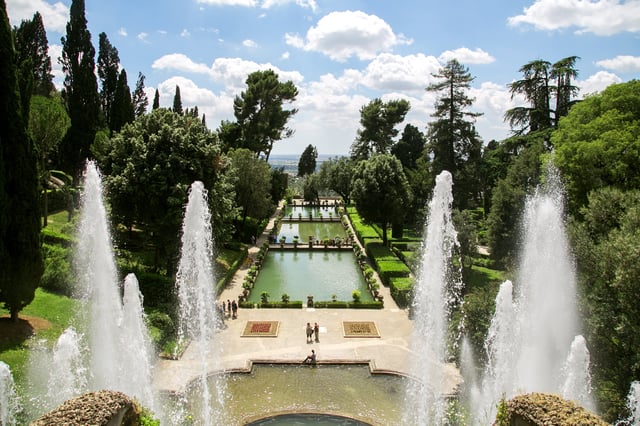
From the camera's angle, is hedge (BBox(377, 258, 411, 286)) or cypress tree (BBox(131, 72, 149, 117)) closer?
hedge (BBox(377, 258, 411, 286))

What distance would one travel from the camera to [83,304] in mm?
18500

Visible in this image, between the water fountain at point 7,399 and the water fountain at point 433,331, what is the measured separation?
9.88 metres

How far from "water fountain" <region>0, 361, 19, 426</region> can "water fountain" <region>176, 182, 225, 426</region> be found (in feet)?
14.7

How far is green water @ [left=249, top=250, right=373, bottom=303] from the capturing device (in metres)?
25.2

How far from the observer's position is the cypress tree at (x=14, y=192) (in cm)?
1449

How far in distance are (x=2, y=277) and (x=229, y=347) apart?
7949 millimetres

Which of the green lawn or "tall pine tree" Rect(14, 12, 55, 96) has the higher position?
"tall pine tree" Rect(14, 12, 55, 96)

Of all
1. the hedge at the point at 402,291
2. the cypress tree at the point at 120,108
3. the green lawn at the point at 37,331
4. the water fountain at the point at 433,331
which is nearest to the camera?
the green lawn at the point at 37,331

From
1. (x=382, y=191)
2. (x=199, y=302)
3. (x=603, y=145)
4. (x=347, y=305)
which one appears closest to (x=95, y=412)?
(x=199, y=302)

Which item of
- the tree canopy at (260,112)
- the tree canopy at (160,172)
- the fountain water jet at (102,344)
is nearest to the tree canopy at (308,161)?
→ the tree canopy at (260,112)

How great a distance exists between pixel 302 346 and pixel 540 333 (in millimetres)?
8539

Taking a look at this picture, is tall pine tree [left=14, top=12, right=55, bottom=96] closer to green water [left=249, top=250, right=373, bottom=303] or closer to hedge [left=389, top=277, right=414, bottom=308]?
green water [left=249, top=250, right=373, bottom=303]

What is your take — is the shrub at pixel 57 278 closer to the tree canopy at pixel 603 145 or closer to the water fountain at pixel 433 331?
the water fountain at pixel 433 331

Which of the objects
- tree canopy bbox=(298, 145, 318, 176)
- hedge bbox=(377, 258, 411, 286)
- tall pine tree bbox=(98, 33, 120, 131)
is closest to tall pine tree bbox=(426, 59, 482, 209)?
hedge bbox=(377, 258, 411, 286)
